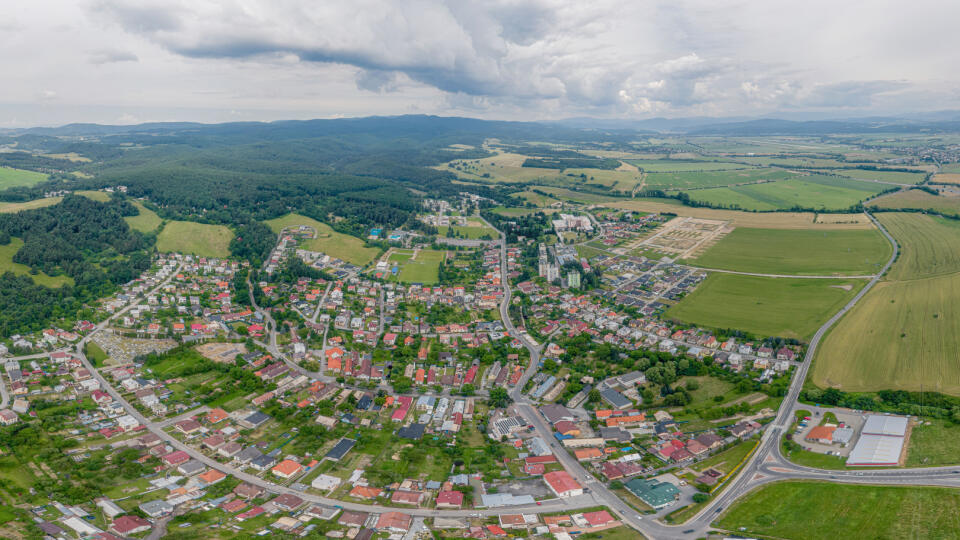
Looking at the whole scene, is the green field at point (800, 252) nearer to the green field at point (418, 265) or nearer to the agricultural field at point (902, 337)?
the agricultural field at point (902, 337)

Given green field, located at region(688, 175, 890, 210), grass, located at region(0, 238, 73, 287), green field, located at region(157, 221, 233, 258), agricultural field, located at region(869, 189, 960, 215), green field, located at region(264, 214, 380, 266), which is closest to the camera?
grass, located at region(0, 238, 73, 287)

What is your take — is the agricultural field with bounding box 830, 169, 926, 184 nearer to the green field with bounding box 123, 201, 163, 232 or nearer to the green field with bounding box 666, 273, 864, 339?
the green field with bounding box 666, 273, 864, 339

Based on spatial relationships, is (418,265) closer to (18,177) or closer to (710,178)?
(710,178)

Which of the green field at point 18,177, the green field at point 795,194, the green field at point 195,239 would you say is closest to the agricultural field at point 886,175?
the green field at point 795,194

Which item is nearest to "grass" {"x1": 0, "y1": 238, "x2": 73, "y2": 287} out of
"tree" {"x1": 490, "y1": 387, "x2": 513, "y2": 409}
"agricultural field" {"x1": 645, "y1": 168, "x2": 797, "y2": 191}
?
"tree" {"x1": 490, "y1": 387, "x2": 513, "y2": 409}

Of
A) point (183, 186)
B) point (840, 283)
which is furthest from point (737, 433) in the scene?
point (183, 186)

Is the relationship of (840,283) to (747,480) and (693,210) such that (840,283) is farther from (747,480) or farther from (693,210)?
(693,210)

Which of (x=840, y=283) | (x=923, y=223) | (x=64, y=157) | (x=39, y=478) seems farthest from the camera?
(x=64, y=157)
